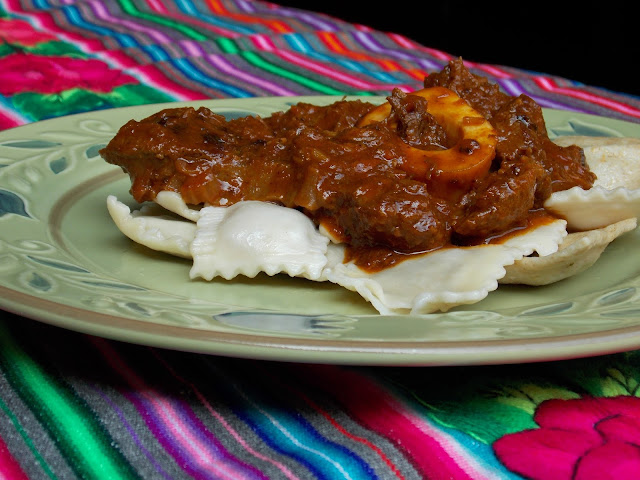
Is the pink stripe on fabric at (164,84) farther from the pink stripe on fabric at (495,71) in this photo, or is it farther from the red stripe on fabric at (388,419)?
the red stripe on fabric at (388,419)

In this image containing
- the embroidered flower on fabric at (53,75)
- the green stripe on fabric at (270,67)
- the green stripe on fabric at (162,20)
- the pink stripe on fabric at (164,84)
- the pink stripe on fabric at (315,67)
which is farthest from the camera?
the green stripe on fabric at (162,20)

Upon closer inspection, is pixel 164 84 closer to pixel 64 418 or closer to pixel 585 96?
pixel 585 96

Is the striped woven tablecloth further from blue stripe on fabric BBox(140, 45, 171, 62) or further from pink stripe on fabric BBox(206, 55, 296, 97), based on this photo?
blue stripe on fabric BBox(140, 45, 171, 62)

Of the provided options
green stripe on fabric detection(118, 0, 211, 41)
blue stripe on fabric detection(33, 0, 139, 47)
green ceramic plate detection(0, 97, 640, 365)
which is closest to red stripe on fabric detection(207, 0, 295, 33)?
green stripe on fabric detection(118, 0, 211, 41)

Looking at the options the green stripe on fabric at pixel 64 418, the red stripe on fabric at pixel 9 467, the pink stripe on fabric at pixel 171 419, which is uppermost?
the pink stripe on fabric at pixel 171 419

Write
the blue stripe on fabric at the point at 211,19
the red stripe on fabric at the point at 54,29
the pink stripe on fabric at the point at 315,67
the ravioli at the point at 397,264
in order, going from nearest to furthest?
the ravioli at the point at 397,264 < the pink stripe on fabric at the point at 315,67 < the red stripe on fabric at the point at 54,29 < the blue stripe on fabric at the point at 211,19

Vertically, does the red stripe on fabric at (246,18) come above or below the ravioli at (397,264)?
above

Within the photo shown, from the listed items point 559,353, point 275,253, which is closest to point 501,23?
point 275,253

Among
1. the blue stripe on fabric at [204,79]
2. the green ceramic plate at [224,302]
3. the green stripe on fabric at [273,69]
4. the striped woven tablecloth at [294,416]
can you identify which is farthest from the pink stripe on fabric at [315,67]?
the striped woven tablecloth at [294,416]
